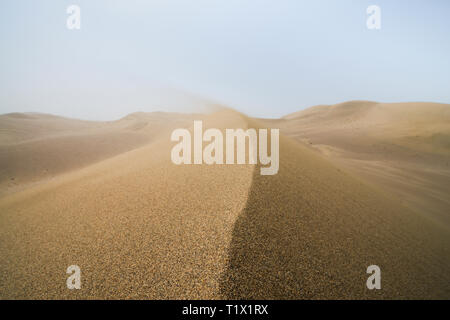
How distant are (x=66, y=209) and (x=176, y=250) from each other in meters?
1.29

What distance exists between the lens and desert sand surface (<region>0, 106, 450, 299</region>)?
0.95 metres

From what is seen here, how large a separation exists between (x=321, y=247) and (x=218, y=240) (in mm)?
625

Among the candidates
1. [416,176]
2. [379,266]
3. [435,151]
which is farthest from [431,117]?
[379,266]

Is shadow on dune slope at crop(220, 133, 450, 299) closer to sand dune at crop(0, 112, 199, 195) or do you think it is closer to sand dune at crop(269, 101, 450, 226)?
sand dune at crop(269, 101, 450, 226)

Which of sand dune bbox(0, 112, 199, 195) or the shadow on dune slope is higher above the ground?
sand dune bbox(0, 112, 199, 195)

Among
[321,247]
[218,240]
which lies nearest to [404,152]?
[321,247]

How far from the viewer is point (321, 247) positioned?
119 cm

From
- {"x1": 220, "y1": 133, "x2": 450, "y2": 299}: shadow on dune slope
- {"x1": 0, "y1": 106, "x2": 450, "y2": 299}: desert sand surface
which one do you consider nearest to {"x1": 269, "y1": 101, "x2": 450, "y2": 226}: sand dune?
{"x1": 220, "y1": 133, "x2": 450, "y2": 299}: shadow on dune slope

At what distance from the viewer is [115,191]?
1.80 meters

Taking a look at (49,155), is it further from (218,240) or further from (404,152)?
(404,152)

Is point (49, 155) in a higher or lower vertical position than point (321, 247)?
higher

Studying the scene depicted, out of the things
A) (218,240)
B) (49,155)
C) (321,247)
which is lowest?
(321,247)

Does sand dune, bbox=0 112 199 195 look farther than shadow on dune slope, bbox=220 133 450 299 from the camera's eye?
Yes
